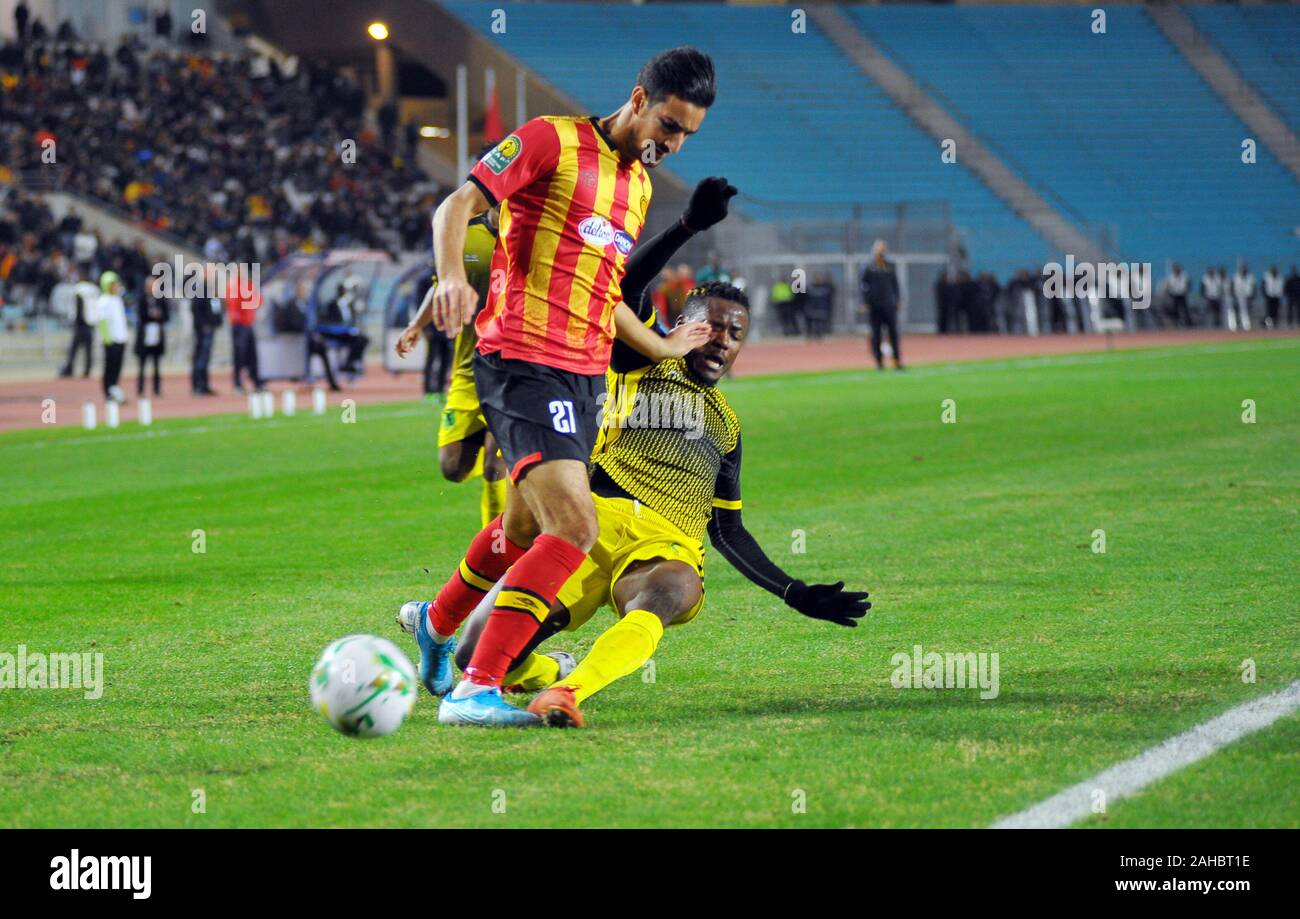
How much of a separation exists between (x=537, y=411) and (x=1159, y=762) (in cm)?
211

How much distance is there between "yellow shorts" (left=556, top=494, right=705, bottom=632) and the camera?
604 cm

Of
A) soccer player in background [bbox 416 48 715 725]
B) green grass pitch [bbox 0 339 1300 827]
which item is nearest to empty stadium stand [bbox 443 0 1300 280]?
green grass pitch [bbox 0 339 1300 827]

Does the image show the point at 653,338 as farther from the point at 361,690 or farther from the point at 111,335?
the point at 111,335

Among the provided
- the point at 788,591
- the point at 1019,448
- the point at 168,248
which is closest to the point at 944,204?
the point at 168,248

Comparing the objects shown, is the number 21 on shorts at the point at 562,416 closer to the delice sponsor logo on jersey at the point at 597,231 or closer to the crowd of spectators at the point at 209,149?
the delice sponsor logo on jersey at the point at 597,231

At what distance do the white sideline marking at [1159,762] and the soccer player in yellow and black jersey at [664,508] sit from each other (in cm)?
113

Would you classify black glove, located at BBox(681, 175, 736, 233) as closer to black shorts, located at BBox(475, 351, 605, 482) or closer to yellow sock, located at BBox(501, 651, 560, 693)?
black shorts, located at BBox(475, 351, 605, 482)

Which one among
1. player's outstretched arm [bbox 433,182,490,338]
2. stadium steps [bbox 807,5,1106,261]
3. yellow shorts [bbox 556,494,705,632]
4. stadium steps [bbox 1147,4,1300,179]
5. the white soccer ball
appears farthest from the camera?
stadium steps [bbox 1147,4,1300,179]

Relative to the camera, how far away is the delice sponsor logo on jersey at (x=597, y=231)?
18.5 feet

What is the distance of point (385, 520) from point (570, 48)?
44.5 metres

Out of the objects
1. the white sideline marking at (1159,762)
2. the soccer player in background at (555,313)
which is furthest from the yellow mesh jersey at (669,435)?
the white sideline marking at (1159,762)

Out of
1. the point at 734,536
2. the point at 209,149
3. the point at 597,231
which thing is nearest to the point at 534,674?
the point at 734,536

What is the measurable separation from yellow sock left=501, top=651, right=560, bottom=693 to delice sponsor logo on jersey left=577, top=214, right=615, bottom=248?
1.47 meters
